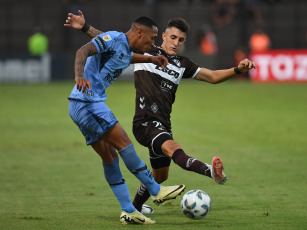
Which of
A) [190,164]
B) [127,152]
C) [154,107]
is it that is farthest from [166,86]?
[190,164]

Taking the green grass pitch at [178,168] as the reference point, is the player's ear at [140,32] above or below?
above

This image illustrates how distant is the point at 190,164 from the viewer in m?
6.99

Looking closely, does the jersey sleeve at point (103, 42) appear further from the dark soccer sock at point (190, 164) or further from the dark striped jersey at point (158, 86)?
the dark soccer sock at point (190, 164)

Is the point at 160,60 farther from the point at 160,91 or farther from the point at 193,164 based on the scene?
the point at 193,164

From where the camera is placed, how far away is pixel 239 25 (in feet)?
115

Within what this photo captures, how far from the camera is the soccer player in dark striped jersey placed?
7.66 meters

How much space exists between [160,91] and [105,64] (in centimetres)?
107

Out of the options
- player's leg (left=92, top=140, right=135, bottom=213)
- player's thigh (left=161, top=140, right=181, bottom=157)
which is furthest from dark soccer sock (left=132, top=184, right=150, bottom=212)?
player's thigh (left=161, top=140, right=181, bottom=157)

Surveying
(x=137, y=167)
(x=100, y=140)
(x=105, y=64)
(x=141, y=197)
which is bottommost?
(x=141, y=197)

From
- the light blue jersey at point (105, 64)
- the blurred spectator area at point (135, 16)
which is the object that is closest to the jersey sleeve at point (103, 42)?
the light blue jersey at point (105, 64)

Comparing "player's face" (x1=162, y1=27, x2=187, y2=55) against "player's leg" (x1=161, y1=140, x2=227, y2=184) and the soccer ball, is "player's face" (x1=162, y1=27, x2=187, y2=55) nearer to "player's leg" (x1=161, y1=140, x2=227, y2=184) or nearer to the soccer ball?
"player's leg" (x1=161, y1=140, x2=227, y2=184)

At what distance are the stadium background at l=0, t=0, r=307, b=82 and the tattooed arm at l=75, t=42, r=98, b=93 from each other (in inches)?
1047

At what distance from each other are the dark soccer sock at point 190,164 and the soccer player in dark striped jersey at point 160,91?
27 cm

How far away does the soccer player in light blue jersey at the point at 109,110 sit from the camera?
7.03 meters
